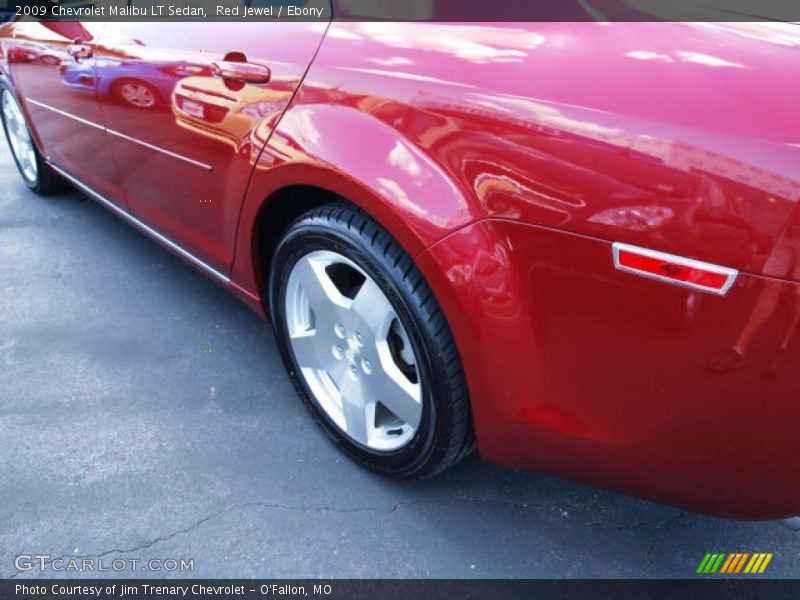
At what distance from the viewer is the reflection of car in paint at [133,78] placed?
2.03 meters

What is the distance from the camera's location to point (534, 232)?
1180 mm

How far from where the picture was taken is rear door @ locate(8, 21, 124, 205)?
266cm

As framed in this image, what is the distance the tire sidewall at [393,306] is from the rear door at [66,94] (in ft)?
4.23

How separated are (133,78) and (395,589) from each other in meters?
1.99

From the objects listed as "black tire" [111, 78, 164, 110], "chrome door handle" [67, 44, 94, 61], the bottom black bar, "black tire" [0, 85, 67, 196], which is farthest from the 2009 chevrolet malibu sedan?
"black tire" [0, 85, 67, 196]

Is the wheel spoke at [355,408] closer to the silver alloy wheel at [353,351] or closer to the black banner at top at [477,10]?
the silver alloy wheel at [353,351]

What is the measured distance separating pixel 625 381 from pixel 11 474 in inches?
74.2

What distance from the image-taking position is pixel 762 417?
1071 mm

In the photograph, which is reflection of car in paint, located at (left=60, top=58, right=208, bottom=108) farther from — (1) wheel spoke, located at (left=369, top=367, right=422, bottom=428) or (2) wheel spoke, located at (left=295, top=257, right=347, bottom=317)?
(1) wheel spoke, located at (left=369, top=367, right=422, bottom=428)

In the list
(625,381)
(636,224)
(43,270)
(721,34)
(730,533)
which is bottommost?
(43,270)

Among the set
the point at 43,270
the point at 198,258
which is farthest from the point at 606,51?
the point at 43,270

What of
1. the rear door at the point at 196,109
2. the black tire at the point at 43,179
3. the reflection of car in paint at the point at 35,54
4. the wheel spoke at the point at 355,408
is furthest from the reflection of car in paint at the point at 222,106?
the black tire at the point at 43,179

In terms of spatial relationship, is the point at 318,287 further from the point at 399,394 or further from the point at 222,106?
the point at 222,106

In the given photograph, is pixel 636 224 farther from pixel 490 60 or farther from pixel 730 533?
pixel 730 533
